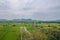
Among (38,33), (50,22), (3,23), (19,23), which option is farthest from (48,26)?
(3,23)

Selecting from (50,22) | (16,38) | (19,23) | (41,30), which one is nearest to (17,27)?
(19,23)

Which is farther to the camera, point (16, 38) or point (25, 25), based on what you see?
point (25, 25)

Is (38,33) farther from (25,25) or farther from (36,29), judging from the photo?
(25,25)

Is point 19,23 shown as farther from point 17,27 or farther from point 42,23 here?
point 42,23

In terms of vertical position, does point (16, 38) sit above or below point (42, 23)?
below

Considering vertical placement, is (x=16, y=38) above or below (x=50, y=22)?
below

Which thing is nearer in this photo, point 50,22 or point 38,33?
point 38,33
